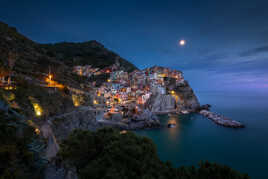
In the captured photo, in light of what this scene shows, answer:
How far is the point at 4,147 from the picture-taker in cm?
566

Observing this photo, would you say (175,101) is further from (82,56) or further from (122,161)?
(82,56)

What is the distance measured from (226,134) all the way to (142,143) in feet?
86.4

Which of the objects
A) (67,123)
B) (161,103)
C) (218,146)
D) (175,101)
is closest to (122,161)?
(67,123)

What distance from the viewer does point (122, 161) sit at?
5.65 metres

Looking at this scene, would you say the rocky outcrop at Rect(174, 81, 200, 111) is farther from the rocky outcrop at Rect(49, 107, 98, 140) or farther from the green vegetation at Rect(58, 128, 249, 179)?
the green vegetation at Rect(58, 128, 249, 179)

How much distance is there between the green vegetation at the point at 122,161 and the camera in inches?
180

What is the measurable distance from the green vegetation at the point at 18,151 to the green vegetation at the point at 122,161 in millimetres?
1832

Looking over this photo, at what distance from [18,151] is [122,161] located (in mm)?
5807

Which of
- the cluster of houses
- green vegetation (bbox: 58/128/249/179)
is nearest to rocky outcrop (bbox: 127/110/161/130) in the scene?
the cluster of houses

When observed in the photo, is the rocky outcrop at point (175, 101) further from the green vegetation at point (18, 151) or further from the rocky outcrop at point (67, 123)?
the green vegetation at point (18, 151)

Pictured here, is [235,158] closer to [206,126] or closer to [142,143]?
[206,126]

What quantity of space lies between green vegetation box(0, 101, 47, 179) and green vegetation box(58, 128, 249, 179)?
183cm

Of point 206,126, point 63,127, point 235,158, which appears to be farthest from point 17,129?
point 206,126

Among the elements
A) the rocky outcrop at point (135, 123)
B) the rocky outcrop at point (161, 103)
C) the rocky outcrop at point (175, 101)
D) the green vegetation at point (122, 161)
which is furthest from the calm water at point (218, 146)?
the rocky outcrop at point (175, 101)
